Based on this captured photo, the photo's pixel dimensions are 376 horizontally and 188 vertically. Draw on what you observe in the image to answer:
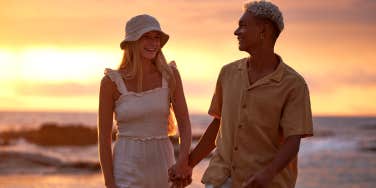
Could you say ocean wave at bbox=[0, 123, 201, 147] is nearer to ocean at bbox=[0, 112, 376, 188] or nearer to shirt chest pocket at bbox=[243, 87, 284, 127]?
ocean at bbox=[0, 112, 376, 188]

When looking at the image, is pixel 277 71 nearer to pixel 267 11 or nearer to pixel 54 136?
pixel 267 11

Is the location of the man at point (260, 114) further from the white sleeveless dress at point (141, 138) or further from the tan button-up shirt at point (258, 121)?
the white sleeveless dress at point (141, 138)

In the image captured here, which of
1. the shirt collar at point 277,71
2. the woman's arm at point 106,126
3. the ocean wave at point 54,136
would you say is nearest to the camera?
the shirt collar at point 277,71

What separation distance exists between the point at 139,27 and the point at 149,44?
132 mm

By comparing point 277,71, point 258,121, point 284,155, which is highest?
point 277,71

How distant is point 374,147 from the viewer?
123 feet

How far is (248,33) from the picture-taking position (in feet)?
16.5

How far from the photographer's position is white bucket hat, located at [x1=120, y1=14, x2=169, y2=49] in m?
6.01

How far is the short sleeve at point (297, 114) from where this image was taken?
4926 mm

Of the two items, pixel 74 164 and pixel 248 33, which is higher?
pixel 248 33

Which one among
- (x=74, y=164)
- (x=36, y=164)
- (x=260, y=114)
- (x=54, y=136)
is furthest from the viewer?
(x=54, y=136)

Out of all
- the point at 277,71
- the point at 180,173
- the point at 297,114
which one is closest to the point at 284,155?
the point at 297,114

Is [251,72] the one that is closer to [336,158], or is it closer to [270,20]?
[270,20]

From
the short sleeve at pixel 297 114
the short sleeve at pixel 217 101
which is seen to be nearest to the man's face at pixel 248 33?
the short sleeve at pixel 217 101
